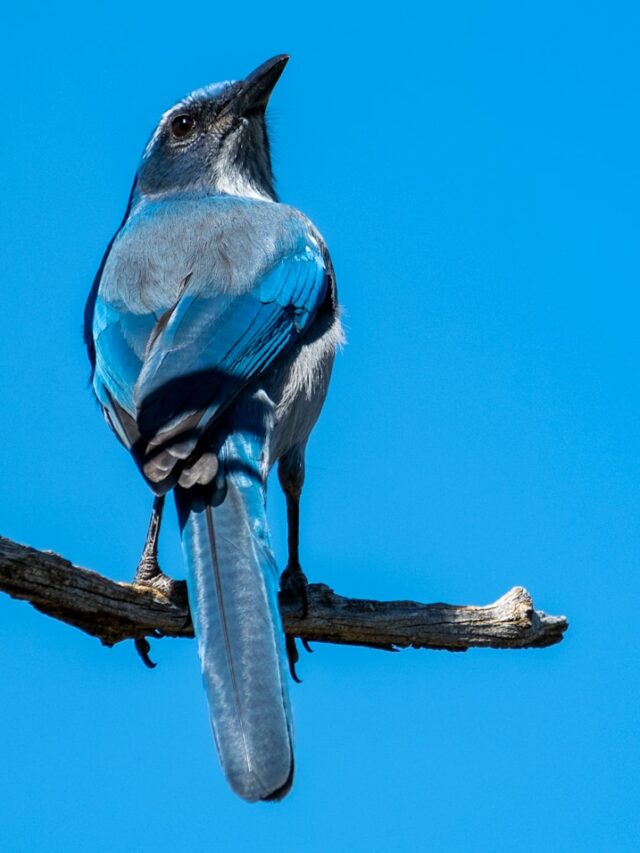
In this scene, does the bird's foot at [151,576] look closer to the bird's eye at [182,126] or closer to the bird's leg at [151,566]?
the bird's leg at [151,566]

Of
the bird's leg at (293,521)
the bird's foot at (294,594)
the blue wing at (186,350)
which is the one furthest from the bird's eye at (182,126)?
the bird's foot at (294,594)

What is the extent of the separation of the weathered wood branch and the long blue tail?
1.94 feet

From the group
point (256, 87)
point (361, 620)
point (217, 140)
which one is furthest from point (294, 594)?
point (256, 87)

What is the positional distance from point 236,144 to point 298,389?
3.06 m

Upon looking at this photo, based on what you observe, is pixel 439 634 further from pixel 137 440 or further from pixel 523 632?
pixel 137 440

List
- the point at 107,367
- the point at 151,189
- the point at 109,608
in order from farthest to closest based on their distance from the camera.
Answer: the point at 151,189
the point at 107,367
the point at 109,608

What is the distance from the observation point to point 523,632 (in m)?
8.39

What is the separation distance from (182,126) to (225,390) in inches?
157

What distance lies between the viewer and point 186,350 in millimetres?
7797

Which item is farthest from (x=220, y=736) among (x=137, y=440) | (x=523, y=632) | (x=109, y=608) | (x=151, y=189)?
(x=151, y=189)

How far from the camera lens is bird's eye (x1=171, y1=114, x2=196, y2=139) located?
11.0m

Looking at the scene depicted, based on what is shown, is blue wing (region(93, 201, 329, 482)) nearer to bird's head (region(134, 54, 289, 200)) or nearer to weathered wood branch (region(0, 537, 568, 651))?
weathered wood branch (region(0, 537, 568, 651))

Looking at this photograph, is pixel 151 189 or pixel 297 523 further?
pixel 151 189

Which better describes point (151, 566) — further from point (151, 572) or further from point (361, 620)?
point (361, 620)
